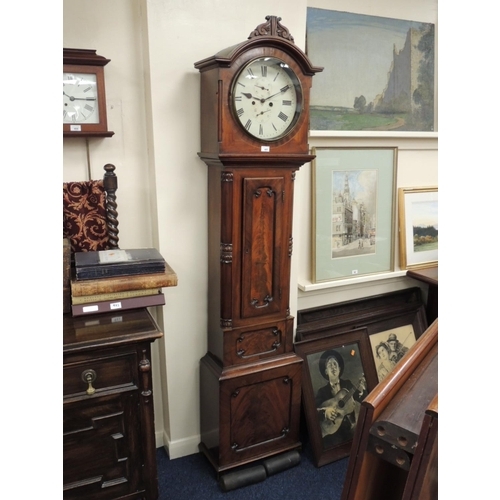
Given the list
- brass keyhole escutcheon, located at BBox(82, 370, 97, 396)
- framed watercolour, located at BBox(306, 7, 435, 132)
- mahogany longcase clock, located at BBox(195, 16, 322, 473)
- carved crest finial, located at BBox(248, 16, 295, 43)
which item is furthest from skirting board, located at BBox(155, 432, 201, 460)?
carved crest finial, located at BBox(248, 16, 295, 43)

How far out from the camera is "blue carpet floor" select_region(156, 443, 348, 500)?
7.59ft

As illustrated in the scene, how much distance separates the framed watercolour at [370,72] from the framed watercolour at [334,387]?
1.19m

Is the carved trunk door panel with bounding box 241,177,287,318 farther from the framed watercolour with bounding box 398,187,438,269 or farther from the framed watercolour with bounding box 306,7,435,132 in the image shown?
the framed watercolour with bounding box 398,187,438,269

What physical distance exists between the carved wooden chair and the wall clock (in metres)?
0.18

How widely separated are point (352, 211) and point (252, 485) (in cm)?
152

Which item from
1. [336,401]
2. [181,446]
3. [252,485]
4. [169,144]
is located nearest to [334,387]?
[336,401]

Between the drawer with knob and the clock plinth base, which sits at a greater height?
the drawer with knob

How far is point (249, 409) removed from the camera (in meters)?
2.38

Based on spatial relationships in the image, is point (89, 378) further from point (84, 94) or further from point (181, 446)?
point (84, 94)

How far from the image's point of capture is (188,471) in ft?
8.14

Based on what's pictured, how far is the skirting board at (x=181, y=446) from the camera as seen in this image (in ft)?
8.43

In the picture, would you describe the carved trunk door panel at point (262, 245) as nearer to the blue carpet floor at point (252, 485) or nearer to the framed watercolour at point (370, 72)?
the framed watercolour at point (370, 72)
